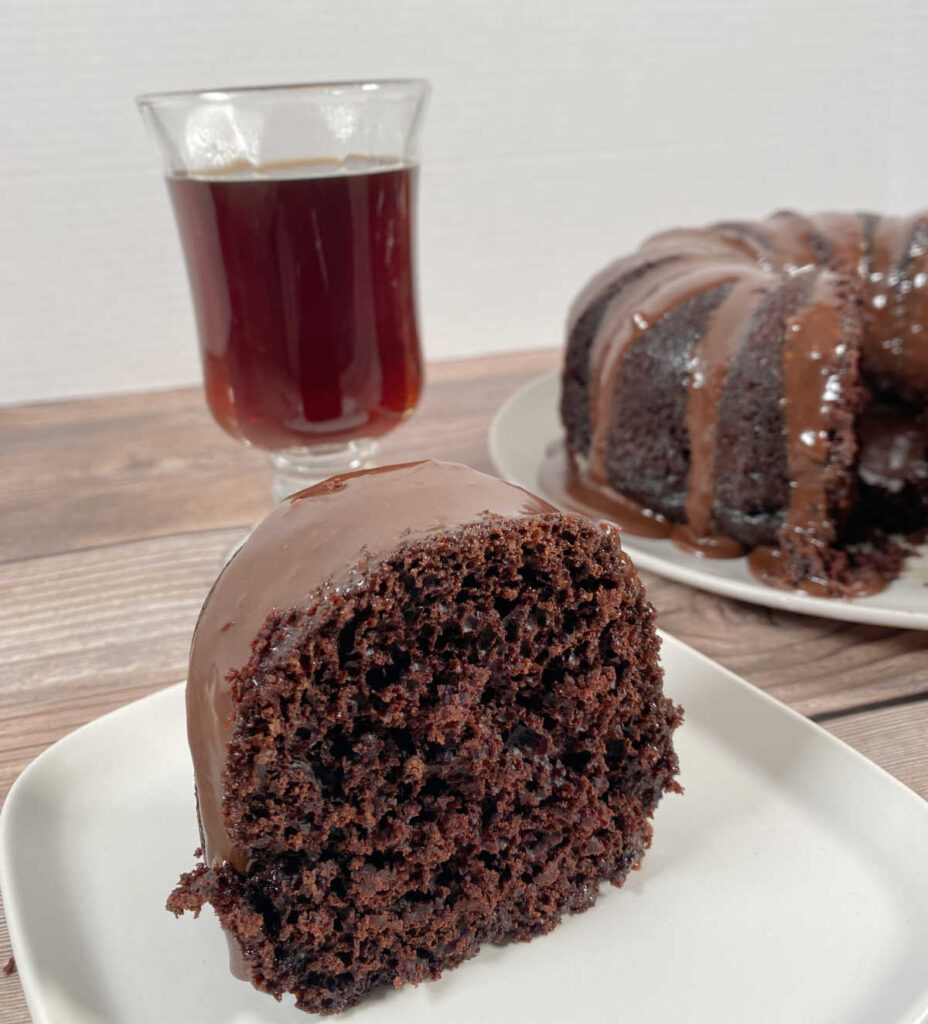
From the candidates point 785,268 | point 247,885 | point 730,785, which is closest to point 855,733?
A: point 730,785

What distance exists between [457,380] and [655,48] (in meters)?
1.23

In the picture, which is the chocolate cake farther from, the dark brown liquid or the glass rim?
the glass rim

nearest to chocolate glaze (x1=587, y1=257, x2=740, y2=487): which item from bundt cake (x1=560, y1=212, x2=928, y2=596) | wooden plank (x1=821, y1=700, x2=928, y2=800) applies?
bundt cake (x1=560, y1=212, x2=928, y2=596)

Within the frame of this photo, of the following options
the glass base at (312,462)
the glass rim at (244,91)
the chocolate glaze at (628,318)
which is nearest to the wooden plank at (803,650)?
the chocolate glaze at (628,318)

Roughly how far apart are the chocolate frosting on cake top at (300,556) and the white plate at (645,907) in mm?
136

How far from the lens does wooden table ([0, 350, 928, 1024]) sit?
1.43m

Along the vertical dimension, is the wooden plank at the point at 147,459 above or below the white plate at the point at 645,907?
below

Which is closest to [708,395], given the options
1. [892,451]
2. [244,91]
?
[892,451]

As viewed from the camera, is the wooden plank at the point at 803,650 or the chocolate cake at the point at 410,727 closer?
the chocolate cake at the point at 410,727

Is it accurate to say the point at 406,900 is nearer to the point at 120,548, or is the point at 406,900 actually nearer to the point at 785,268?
the point at 120,548

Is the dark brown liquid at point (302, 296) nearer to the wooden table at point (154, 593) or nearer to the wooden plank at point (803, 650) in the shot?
the wooden table at point (154, 593)

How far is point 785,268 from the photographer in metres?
2.14

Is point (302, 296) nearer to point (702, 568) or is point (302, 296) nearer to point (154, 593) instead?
point (154, 593)

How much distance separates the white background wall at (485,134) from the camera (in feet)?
9.11
